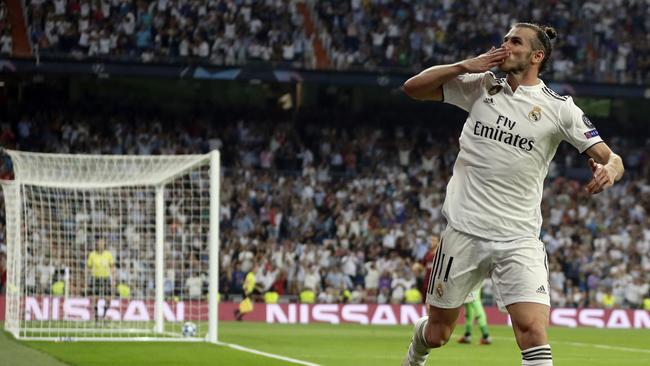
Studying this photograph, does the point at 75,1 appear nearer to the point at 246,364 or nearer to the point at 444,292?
the point at 246,364

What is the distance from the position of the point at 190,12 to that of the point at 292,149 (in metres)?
5.11

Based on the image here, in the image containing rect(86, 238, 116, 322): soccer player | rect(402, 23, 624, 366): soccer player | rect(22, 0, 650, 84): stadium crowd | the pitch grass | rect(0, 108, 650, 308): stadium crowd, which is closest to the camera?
rect(402, 23, 624, 366): soccer player

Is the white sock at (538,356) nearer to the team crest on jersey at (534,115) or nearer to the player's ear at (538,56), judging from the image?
the team crest on jersey at (534,115)

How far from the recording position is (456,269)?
7.79 meters

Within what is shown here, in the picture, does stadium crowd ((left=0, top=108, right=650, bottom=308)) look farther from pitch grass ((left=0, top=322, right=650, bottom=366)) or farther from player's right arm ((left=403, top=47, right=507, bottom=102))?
player's right arm ((left=403, top=47, right=507, bottom=102))

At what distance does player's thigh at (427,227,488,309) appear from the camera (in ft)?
25.3

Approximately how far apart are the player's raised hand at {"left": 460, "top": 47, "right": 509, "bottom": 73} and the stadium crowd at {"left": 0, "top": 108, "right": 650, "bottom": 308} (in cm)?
2080

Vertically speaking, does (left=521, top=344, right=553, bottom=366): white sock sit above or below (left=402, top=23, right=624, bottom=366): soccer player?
below

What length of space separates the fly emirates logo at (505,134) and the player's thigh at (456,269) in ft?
2.07

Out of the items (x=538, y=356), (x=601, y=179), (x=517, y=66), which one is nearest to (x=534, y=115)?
(x=517, y=66)

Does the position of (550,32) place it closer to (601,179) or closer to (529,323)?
(601,179)

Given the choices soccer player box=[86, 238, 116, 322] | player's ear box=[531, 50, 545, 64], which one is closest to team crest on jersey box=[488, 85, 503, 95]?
player's ear box=[531, 50, 545, 64]

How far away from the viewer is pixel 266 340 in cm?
2062

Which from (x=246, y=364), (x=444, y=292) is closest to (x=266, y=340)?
(x=246, y=364)
